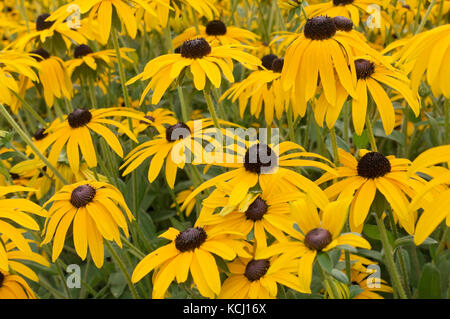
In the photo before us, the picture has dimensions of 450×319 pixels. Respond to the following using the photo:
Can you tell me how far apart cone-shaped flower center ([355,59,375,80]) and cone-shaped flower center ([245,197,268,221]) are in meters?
0.33

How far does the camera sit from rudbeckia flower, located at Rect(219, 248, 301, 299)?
0.85m

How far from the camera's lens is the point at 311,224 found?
79 centimetres

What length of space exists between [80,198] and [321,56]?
0.56 meters

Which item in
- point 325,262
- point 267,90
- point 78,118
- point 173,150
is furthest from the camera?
point 267,90

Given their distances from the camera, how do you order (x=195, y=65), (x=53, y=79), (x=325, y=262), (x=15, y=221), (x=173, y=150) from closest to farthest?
1. (x=325, y=262)
2. (x=15, y=221)
3. (x=195, y=65)
4. (x=173, y=150)
5. (x=53, y=79)

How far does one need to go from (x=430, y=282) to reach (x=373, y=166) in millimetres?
258

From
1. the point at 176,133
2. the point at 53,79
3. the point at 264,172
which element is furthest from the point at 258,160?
the point at 53,79

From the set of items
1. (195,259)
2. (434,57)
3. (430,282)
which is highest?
(434,57)

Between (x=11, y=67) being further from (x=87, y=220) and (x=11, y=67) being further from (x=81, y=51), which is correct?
Result: (x=87, y=220)

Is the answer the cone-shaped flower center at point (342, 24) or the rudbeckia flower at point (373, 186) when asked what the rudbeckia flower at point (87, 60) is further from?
the rudbeckia flower at point (373, 186)

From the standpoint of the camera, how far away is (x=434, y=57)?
2.63 feet

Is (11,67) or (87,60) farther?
(87,60)

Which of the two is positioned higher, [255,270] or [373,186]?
[373,186]

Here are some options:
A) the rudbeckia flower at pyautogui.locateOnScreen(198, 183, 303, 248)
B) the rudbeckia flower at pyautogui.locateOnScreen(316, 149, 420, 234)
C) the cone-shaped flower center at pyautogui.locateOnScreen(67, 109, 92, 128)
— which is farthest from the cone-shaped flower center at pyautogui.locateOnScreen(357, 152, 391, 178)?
the cone-shaped flower center at pyautogui.locateOnScreen(67, 109, 92, 128)
